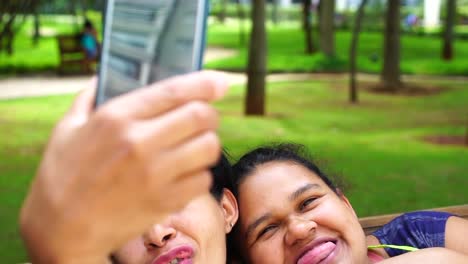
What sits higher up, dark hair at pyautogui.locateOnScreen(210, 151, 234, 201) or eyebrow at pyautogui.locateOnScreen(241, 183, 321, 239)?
dark hair at pyautogui.locateOnScreen(210, 151, 234, 201)

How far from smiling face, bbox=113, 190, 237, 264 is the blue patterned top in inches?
30.6

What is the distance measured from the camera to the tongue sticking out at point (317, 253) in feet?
5.82

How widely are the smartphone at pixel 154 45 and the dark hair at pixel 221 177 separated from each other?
34.2 inches

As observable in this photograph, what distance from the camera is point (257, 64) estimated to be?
35.2 feet

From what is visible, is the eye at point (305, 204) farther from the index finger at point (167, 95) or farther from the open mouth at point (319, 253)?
the index finger at point (167, 95)

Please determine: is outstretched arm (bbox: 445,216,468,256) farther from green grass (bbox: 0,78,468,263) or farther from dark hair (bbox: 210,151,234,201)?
dark hair (bbox: 210,151,234,201)

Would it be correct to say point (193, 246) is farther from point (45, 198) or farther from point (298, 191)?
point (45, 198)

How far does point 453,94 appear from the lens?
13336 mm

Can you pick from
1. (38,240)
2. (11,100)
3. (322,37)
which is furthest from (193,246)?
(322,37)

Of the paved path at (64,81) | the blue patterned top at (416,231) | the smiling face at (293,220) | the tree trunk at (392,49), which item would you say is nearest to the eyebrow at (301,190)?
the smiling face at (293,220)

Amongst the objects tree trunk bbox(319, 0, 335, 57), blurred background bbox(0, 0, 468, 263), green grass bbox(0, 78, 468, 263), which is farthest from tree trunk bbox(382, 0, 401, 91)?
tree trunk bbox(319, 0, 335, 57)

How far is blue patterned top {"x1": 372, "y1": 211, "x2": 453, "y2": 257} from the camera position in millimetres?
2188

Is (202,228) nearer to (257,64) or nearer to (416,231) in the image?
(416,231)

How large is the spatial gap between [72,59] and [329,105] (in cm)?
761
